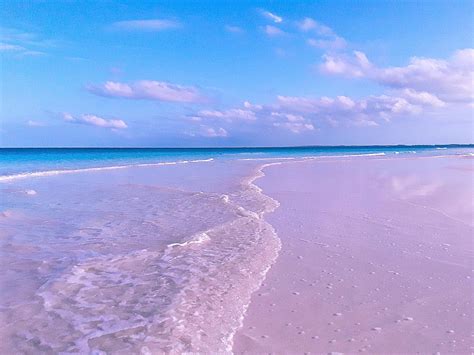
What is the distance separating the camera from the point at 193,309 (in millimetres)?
4734

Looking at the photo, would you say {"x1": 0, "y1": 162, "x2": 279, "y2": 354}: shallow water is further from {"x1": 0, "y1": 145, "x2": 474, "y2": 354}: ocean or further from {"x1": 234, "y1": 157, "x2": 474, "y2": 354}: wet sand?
{"x1": 234, "y1": 157, "x2": 474, "y2": 354}: wet sand

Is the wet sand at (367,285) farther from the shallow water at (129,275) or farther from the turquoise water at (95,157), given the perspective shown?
the turquoise water at (95,157)

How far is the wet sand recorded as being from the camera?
399 cm

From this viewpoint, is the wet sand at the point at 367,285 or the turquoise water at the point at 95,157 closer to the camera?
the wet sand at the point at 367,285

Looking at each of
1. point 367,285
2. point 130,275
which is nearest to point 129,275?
point 130,275

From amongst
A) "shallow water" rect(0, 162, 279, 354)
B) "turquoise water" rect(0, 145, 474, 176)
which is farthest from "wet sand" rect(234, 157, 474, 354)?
"turquoise water" rect(0, 145, 474, 176)

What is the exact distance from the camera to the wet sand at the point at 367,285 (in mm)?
3986

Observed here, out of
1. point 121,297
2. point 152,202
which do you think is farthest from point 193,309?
point 152,202

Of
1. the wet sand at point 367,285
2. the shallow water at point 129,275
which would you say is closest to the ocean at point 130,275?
the shallow water at point 129,275

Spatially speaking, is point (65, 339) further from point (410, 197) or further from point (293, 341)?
point (410, 197)

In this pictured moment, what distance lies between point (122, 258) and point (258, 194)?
308 inches

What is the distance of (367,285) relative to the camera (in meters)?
5.34

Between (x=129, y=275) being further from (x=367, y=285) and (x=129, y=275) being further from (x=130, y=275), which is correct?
(x=367, y=285)

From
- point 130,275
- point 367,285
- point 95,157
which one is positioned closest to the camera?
point 367,285
